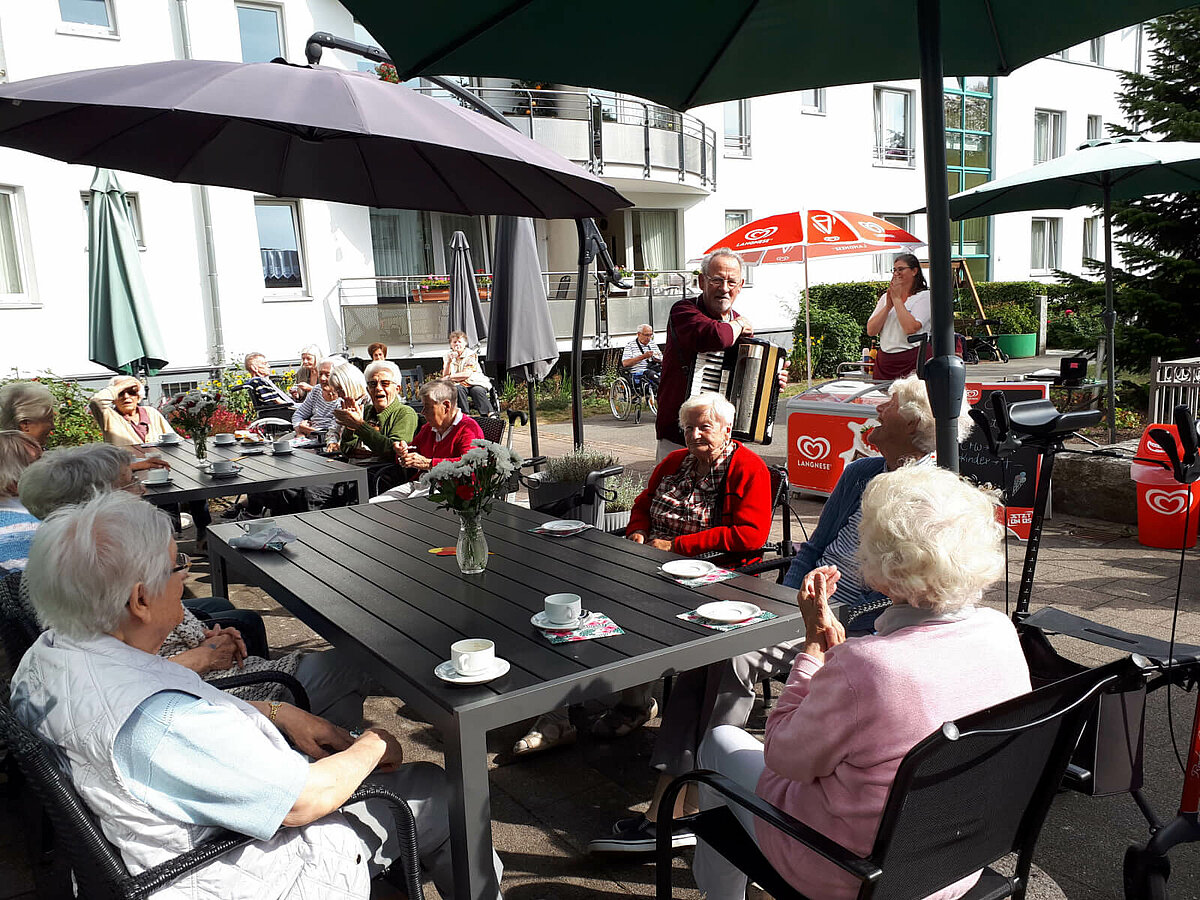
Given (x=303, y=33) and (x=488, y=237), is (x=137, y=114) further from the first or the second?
(x=488, y=237)

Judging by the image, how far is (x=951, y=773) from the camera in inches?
58.9

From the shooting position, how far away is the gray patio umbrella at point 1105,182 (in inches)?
237

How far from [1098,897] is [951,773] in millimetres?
1309

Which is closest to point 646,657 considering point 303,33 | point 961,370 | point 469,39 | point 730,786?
point 730,786

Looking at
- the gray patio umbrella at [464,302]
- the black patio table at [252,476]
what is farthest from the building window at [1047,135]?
the black patio table at [252,476]

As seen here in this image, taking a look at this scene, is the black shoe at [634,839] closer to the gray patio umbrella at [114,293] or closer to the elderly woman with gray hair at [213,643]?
the elderly woman with gray hair at [213,643]

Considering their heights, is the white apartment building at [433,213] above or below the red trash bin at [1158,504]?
above

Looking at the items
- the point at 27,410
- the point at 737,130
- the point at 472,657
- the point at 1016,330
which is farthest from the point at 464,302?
the point at 1016,330

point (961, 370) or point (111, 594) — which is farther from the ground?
point (961, 370)

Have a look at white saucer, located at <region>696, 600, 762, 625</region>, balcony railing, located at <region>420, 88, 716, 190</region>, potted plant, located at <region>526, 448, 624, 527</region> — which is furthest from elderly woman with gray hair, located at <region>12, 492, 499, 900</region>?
balcony railing, located at <region>420, 88, 716, 190</region>

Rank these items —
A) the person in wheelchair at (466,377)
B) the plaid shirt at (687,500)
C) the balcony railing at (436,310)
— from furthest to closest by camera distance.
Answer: the balcony railing at (436,310) → the person in wheelchair at (466,377) → the plaid shirt at (687,500)

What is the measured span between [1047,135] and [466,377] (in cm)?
2304

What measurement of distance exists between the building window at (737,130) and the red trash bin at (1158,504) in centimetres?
1538

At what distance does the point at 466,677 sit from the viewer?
2027mm
